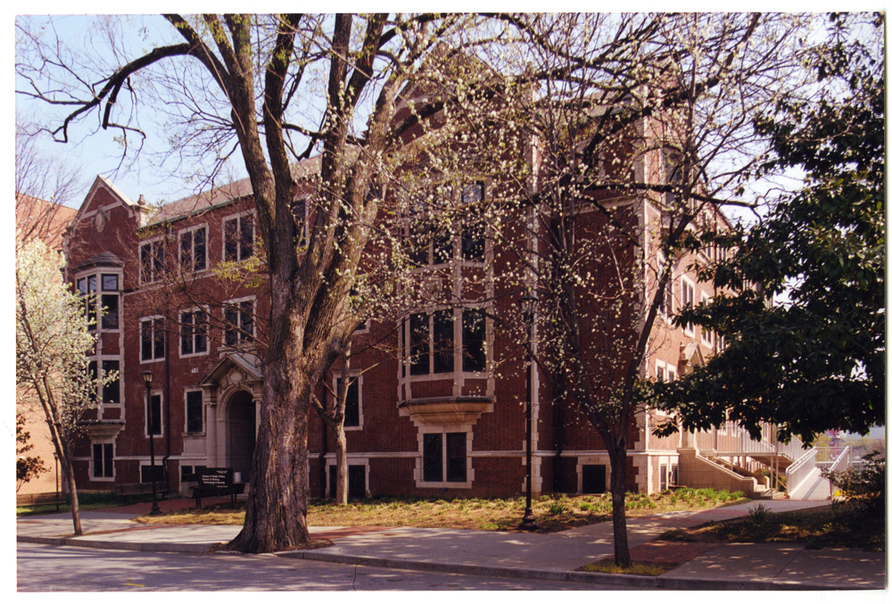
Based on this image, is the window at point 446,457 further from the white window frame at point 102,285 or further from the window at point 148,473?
the white window frame at point 102,285

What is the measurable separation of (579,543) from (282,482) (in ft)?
17.7

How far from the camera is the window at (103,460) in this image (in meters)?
32.8

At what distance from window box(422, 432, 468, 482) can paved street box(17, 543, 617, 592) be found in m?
10.9

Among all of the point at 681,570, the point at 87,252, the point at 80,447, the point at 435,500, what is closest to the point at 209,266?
the point at 87,252

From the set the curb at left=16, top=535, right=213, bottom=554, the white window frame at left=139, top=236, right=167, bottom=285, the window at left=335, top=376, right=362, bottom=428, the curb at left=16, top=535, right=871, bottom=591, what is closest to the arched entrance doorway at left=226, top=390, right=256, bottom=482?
the window at left=335, top=376, right=362, bottom=428

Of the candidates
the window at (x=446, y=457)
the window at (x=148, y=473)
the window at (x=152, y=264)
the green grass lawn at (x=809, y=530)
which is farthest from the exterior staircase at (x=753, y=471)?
the window at (x=148, y=473)

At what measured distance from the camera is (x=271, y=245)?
14.5 metres

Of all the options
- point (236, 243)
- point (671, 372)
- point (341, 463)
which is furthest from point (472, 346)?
point (236, 243)

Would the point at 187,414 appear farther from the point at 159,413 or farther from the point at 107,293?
the point at 107,293

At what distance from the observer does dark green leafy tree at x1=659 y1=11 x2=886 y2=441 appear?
9.77 meters

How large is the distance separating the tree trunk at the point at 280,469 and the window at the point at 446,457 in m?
9.76

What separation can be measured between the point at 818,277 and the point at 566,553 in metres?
5.75

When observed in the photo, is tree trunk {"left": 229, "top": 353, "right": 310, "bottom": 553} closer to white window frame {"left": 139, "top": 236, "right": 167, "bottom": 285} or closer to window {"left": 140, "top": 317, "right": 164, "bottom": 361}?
white window frame {"left": 139, "top": 236, "right": 167, "bottom": 285}

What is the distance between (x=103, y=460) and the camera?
1296 inches
